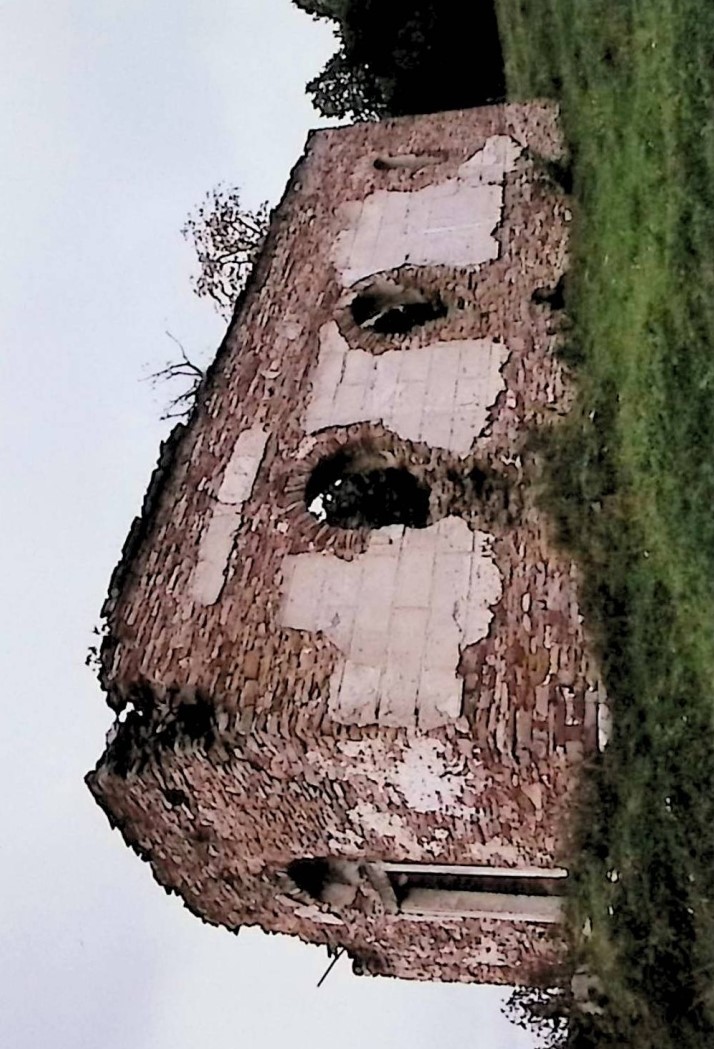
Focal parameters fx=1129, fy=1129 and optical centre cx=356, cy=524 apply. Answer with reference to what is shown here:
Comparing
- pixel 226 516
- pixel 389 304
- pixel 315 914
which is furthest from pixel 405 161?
pixel 315 914

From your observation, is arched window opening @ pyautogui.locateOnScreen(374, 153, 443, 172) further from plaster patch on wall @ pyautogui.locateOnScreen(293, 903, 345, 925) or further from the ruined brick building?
plaster patch on wall @ pyautogui.locateOnScreen(293, 903, 345, 925)

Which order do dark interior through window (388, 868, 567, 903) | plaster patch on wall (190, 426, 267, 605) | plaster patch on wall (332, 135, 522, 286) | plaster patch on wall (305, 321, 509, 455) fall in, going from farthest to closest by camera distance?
plaster patch on wall (332, 135, 522, 286) < plaster patch on wall (305, 321, 509, 455) < dark interior through window (388, 868, 567, 903) < plaster patch on wall (190, 426, 267, 605)

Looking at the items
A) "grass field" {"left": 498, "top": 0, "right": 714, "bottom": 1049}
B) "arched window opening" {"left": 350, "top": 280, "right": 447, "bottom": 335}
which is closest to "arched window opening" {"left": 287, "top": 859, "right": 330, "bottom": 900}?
"grass field" {"left": 498, "top": 0, "right": 714, "bottom": 1049}

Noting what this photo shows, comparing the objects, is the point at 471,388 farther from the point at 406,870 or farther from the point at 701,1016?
the point at 701,1016

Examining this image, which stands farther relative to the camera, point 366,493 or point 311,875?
point 366,493

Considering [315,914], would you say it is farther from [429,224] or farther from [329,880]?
[429,224]

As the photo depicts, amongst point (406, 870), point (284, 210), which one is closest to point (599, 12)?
point (284, 210)
